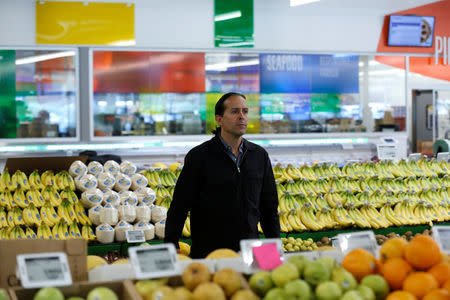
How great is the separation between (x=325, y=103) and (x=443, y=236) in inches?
296

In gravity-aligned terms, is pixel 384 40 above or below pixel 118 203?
above

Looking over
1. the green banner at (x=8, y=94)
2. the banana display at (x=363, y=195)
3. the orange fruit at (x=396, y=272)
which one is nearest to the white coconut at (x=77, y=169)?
the banana display at (x=363, y=195)

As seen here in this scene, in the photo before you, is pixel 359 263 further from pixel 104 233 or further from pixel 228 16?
pixel 228 16

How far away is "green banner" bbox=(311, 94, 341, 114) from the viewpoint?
32.1ft

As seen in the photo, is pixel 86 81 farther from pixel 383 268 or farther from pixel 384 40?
pixel 383 268

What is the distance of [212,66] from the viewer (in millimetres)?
9195

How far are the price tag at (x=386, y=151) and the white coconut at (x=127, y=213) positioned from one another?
3182 mm

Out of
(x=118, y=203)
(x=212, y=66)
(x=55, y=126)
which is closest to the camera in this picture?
(x=118, y=203)

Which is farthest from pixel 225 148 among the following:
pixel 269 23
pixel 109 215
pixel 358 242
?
pixel 269 23

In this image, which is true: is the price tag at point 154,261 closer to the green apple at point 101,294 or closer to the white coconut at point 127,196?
the green apple at point 101,294

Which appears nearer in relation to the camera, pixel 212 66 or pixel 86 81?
pixel 86 81

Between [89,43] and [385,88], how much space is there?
200 inches

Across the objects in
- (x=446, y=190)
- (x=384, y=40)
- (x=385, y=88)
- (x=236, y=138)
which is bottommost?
(x=446, y=190)

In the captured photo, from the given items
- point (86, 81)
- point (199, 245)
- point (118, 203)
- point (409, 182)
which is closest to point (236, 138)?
point (199, 245)
